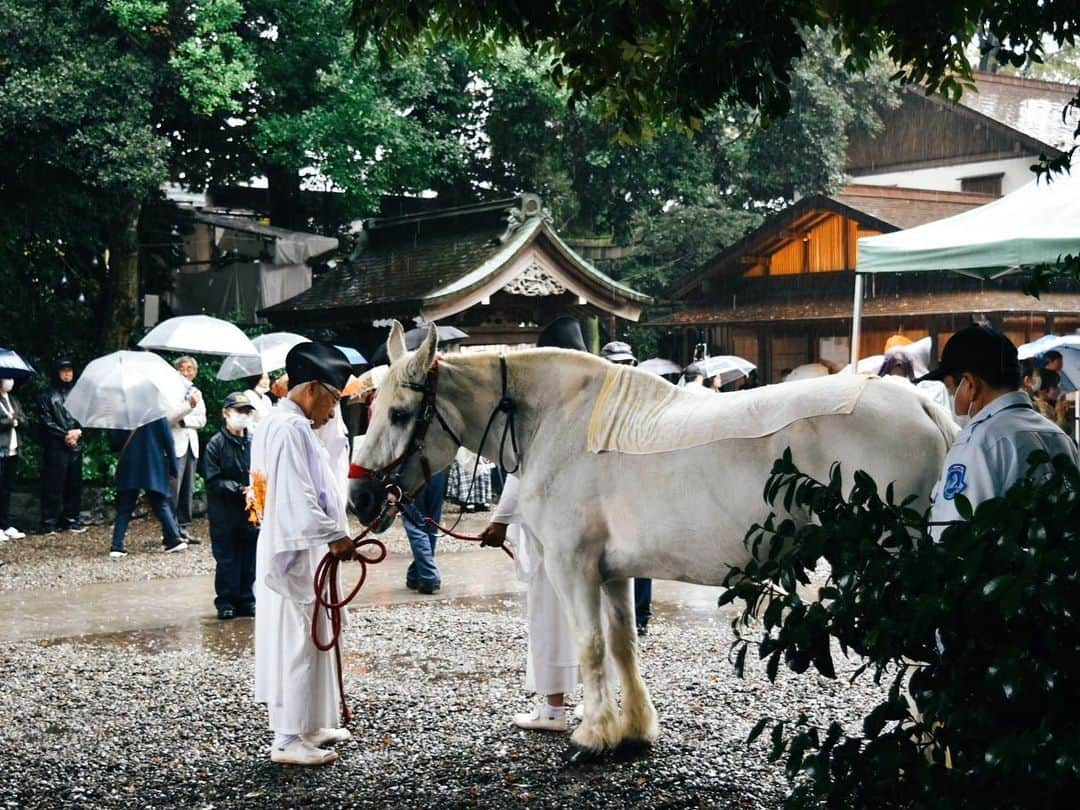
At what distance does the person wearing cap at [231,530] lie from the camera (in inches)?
364

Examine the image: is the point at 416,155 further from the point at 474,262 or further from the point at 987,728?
the point at 987,728

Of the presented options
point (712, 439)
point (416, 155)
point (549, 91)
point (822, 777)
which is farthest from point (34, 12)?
point (822, 777)

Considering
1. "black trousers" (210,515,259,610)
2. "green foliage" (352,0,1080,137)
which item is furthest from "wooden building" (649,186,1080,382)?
"green foliage" (352,0,1080,137)

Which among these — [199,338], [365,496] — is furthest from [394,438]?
[199,338]

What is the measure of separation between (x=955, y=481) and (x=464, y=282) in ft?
43.4

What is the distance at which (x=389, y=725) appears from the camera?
6.11 metres

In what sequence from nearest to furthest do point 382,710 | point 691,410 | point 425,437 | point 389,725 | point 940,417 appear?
point 940,417 < point 691,410 < point 425,437 < point 389,725 < point 382,710

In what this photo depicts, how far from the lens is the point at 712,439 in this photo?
5.06 metres

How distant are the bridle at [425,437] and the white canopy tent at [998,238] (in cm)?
356

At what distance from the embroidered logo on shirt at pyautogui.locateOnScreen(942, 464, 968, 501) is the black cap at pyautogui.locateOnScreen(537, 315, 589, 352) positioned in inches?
126

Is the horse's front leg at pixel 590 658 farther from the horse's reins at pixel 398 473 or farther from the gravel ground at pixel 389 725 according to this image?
the horse's reins at pixel 398 473

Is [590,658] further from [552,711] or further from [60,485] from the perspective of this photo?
[60,485]

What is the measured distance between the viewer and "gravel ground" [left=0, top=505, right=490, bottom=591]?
11.5 metres

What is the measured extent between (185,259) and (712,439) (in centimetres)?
1681
